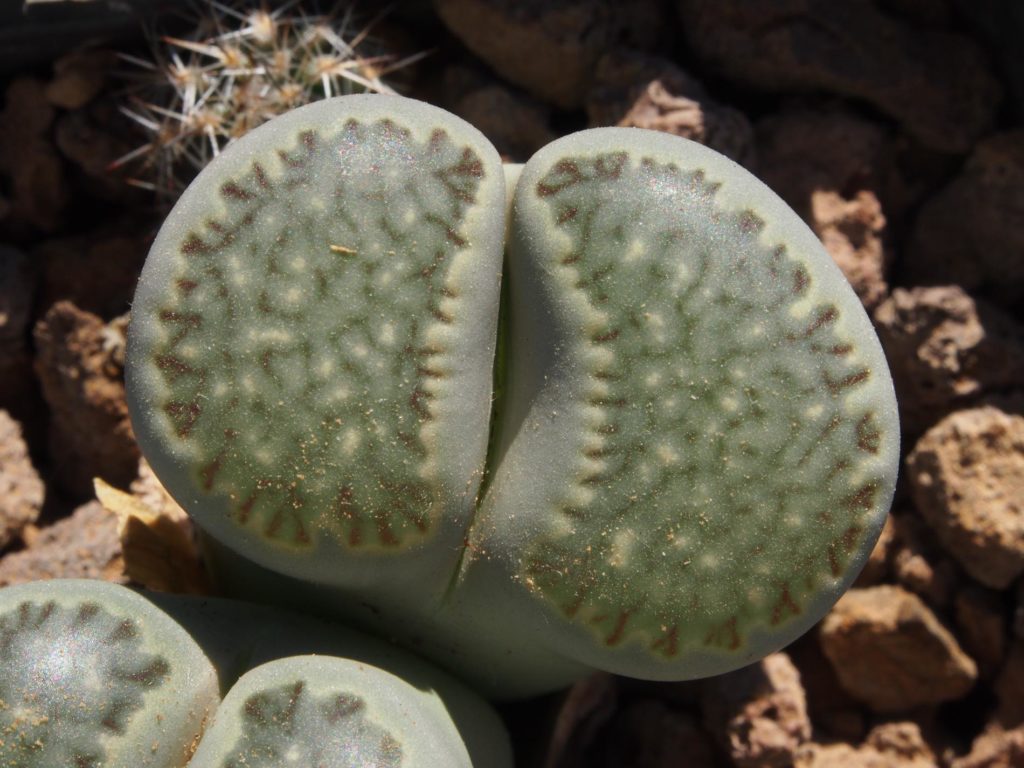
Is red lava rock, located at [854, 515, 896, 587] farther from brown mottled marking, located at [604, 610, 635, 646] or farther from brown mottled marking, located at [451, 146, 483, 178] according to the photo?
brown mottled marking, located at [451, 146, 483, 178]

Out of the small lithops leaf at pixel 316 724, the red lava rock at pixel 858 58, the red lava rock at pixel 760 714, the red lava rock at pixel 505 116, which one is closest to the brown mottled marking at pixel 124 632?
the small lithops leaf at pixel 316 724

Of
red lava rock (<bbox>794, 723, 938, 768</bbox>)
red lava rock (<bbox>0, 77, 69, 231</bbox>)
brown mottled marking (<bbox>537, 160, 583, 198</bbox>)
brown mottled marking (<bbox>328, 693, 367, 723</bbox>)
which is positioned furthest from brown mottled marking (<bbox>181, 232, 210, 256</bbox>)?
red lava rock (<bbox>794, 723, 938, 768</bbox>)

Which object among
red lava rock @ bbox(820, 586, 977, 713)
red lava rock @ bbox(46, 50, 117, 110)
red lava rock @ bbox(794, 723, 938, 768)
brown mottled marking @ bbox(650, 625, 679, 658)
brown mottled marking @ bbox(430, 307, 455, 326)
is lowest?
red lava rock @ bbox(794, 723, 938, 768)

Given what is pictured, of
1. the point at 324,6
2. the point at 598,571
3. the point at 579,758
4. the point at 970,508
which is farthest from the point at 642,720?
the point at 324,6

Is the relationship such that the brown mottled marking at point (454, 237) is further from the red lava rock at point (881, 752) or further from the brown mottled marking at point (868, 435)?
the red lava rock at point (881, 752)

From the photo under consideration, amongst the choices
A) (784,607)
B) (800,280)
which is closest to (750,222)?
(800,280)

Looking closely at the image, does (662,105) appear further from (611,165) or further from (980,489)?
(980,489)

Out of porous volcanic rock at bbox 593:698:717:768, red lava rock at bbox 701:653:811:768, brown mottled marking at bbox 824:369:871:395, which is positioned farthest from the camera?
porous volcanic rock at bbox 593:698:717:768

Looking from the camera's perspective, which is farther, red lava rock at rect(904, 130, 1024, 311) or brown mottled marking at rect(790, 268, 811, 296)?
red lava rock at rect(904, 130, 1024, 311)
